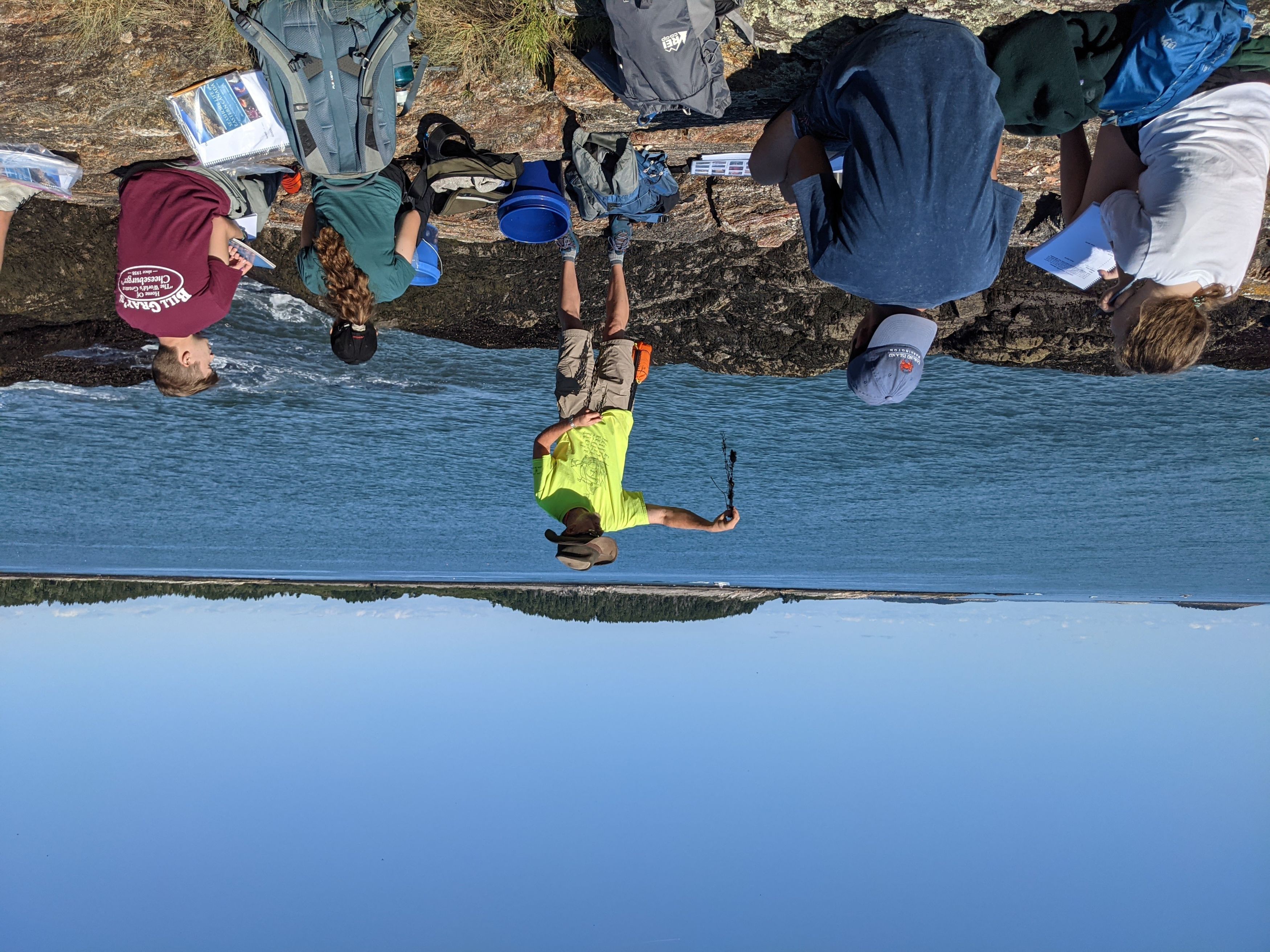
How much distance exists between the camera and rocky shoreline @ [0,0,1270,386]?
10.5ft

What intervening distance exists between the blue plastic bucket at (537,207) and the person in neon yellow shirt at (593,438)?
0.42 feet

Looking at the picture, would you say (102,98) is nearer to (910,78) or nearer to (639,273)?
(639,273)

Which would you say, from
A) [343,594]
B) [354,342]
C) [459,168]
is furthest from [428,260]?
[343,594]

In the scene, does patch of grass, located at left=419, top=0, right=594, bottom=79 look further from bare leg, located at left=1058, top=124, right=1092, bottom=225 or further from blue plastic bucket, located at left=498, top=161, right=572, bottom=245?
bare leg, located at left=1058, top=124, right=1092, bottom=225

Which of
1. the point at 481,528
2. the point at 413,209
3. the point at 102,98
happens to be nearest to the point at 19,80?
the point at 102,98

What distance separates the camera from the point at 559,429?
3.48 metres

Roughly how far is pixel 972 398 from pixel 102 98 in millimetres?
5895

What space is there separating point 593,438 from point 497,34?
5.87 ft

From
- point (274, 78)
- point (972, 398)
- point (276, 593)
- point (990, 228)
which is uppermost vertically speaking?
point (274, 78)

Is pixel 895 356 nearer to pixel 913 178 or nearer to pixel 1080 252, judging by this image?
pixel 913 178

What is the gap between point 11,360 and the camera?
5.13m

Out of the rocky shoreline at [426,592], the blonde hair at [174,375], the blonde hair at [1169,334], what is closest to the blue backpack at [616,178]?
the blonde hair at [174,375]

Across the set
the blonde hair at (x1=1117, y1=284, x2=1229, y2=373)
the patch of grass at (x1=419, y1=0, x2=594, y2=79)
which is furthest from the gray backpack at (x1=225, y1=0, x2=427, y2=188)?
the blonde hair at (x1=1117, y1=284, x2=1229, y2=373)

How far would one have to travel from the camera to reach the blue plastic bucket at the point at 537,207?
360 cm
